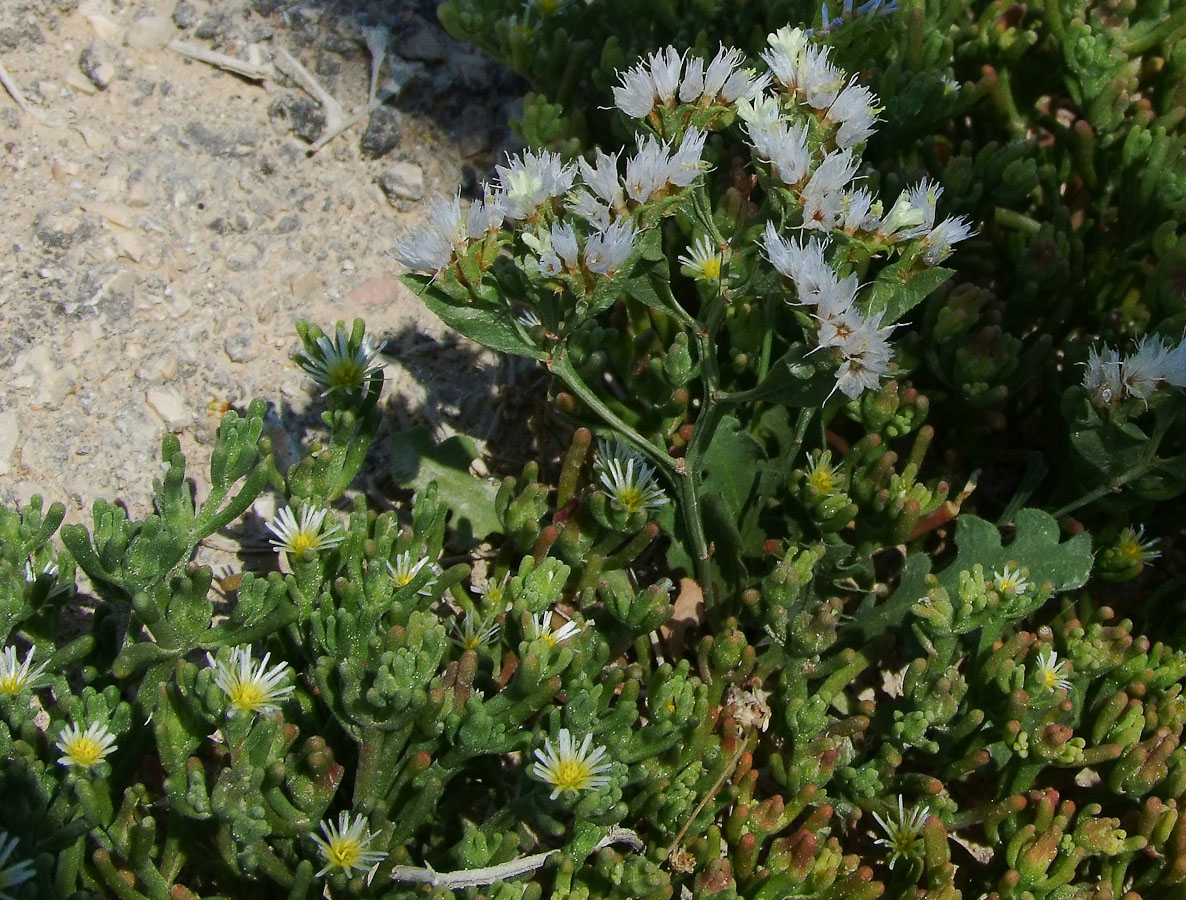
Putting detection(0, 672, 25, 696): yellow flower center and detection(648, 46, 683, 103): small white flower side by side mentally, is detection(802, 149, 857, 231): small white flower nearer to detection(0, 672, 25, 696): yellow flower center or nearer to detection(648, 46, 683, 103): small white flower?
detection(648, 46, 683, 103): small white flower

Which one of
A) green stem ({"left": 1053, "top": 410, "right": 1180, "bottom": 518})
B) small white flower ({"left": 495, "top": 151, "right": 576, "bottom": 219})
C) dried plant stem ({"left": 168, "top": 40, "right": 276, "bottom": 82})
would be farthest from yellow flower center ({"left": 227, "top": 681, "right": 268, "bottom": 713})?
dried plant stem ({"left": 168, "top": 40, "right": 276, "bottom": 82})

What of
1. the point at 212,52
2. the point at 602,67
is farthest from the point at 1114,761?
the point at 212,52

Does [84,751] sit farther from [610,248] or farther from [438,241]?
[610,248]

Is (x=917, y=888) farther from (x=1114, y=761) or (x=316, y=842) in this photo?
(x=316, y=842)

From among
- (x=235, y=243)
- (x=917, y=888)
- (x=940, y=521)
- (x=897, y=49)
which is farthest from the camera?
(x=235, y=243)

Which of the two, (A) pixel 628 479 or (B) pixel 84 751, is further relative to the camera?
(A) pixel 628 479

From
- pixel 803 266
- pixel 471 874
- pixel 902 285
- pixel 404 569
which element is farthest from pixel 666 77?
pixel 471 874

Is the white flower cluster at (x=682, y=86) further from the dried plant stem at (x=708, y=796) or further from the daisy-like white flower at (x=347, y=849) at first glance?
the daisy-like white flower at (x=347, y=849)
